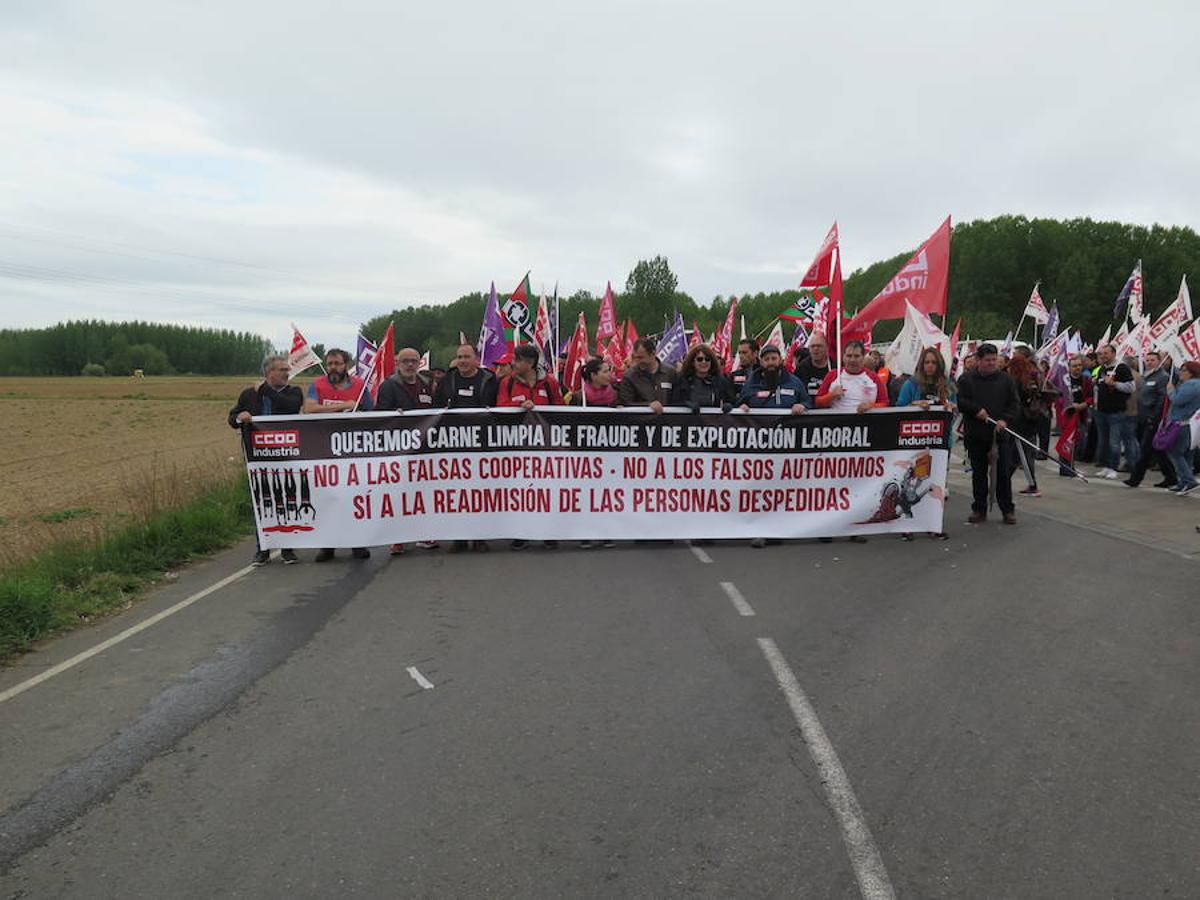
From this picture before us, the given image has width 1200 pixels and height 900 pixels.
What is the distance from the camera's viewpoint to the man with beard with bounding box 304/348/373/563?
927 cm

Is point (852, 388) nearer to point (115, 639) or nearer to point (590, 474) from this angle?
point (590, 474)

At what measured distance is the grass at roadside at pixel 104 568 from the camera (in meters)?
6.43

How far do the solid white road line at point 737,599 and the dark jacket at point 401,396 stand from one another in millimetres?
3792

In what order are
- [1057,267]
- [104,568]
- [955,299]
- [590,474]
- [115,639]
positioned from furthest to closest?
[955,299] → [1057,267] → [590,474] → [104,568] → [115,639]

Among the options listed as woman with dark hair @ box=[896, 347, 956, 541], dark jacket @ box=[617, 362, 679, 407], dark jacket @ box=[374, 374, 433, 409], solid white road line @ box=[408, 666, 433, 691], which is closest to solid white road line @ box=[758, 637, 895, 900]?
solid white road line @ box=[408, 666, 433, 691]

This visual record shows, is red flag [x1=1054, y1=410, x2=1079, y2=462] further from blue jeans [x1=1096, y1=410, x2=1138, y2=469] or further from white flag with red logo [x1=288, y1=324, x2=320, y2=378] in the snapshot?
white flag with red logo [x1=288, y1=324, x2=320, y2=378]

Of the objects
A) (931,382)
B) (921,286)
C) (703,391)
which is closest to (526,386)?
(703,391)

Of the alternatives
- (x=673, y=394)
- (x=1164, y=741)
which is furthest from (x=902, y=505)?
(x=1164, y=741)

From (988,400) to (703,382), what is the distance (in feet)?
10.3

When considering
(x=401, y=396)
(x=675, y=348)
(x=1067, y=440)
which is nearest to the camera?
(x=401, y=396)

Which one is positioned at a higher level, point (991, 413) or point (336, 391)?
point (336, 391)

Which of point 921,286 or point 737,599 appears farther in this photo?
point 921,286

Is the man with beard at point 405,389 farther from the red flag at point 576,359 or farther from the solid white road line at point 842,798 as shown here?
the solid white road line at point 842,798

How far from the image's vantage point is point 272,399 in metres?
8.80
